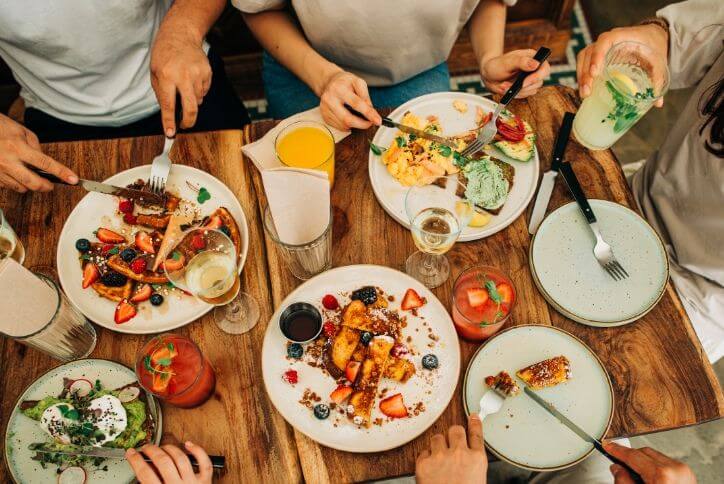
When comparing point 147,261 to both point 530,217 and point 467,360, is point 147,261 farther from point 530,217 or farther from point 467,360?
point 530,217

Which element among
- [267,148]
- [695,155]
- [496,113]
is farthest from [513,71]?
[267,148]

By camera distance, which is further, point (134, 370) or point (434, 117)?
point (434, 117)

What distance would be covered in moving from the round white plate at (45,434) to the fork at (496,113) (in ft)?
4.21

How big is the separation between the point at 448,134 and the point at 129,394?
4.37ft

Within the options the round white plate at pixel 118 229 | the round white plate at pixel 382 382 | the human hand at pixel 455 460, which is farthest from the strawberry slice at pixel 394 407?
the round white plate at pixel 118 229

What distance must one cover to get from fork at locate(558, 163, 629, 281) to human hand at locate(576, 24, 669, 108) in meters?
0.30

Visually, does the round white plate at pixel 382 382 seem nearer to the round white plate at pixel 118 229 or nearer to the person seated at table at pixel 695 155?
the round white plate at pixel 118 229

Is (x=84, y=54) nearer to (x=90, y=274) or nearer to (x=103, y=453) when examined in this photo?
(x=90, y=274)

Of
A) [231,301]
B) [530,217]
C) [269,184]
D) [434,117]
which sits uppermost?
[269,184]

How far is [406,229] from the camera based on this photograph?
1650 mm

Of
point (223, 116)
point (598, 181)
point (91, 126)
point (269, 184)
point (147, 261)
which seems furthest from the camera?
point (223, 116)

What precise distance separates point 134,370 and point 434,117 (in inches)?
51.3

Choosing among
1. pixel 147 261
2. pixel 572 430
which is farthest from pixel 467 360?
pixel 147 261

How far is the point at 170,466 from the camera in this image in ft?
4.04
